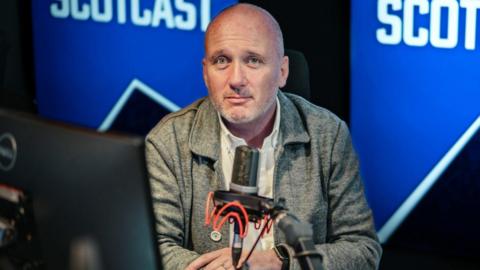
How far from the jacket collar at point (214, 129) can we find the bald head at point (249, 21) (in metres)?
0.16

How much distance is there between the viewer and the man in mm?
2080

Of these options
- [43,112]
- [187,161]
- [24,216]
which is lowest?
[43,112]

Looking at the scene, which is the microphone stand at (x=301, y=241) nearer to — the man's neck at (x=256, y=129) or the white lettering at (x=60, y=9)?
the man's neck at (x=256, y=129)

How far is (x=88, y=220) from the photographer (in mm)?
1229

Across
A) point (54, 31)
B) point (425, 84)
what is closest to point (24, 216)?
point (425, 84)

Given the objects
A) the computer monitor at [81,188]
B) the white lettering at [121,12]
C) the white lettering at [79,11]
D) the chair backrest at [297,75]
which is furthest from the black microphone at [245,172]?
the white lettering at [79,11]

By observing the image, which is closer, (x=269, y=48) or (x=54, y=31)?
(x=269, y=48)

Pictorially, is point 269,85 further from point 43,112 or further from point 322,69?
point 43,112

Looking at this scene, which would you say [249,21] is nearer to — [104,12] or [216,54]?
[216,54]

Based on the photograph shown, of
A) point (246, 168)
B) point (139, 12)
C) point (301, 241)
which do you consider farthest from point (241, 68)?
point (139, 12)

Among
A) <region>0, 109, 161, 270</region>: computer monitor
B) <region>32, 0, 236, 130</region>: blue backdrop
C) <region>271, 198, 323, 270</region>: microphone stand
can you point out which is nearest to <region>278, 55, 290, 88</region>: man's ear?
<region>271, 198, 323, 270</region>: microphone stand

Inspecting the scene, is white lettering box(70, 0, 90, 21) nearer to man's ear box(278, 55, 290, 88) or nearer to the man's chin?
man's ear box(278, 55, 290, 88)

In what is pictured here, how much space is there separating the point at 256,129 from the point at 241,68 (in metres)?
0.17

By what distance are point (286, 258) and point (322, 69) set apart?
5.79 feet
